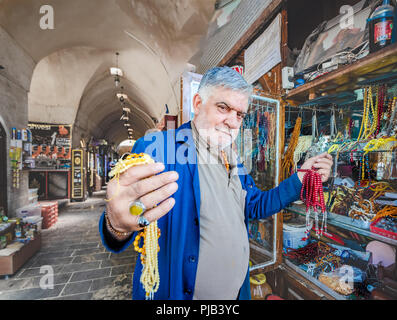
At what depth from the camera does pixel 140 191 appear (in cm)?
66

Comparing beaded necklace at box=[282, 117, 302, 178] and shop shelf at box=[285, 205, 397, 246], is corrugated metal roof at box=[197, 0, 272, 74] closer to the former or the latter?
beaded necklace at box=[282, 117, 302, 178]

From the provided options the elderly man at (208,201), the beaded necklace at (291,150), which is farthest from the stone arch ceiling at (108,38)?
the elderly man at (208,201)

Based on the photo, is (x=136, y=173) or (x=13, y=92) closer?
(x=136, y=173)

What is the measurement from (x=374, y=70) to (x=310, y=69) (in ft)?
1.93

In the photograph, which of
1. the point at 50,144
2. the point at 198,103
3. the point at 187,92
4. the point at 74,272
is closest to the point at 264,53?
the point at 187,92

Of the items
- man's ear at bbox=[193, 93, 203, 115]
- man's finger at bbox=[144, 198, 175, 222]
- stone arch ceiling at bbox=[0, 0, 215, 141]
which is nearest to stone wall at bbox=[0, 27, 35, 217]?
stone arch ceiling at bbox=[0, 0, 215, 141]

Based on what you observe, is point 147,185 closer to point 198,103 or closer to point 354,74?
point 198,103

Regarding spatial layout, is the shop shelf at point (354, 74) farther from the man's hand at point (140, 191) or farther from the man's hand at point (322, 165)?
the man's hand at point (140, 191)

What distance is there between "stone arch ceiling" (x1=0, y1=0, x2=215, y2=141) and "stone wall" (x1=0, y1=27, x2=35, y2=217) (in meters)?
0.25

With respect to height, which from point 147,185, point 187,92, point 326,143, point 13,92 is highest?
point 13,92

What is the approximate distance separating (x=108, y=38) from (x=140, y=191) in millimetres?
6438

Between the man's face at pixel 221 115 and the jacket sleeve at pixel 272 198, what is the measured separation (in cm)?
55

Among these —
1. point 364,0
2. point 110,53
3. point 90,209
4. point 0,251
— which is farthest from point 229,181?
point 90,209

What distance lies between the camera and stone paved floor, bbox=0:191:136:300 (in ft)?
8.57
